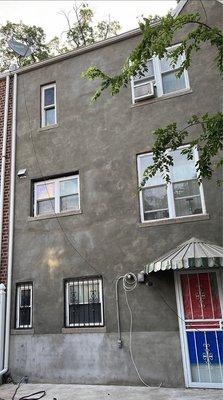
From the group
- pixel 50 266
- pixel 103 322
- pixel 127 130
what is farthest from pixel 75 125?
pixel 103 322

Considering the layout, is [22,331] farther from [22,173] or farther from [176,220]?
[176,220]

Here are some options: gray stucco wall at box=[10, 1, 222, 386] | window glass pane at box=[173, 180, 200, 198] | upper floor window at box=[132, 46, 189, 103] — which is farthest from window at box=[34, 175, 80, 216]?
upper floor window at box=[132, 46, 189, 103]

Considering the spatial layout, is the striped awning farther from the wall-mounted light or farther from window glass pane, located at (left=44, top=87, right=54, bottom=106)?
window glass pane, located at (left=44, top=87, right=54, bottom=106)

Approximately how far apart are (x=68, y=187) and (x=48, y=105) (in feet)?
10.2

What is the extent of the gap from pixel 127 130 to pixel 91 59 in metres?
3.03

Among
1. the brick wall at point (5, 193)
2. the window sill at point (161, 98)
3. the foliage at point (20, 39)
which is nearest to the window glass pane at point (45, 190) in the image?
the brick wall at point (5, 193)

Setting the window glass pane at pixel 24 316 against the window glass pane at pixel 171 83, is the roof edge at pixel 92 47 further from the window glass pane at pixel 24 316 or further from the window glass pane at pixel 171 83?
the window glass pane at pixel 24 316

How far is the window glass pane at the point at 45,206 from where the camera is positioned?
10414mm

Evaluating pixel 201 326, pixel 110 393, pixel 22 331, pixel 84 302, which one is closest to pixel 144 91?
pixel 84 302

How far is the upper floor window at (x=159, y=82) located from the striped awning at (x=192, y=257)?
448 centimetres

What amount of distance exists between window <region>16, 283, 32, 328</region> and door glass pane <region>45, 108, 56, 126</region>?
5182 millimetres

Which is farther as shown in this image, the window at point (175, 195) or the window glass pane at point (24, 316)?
the window glass pane at point (24, 316)

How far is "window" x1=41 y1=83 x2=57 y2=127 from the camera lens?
11.4m

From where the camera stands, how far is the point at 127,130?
999 centimetres
